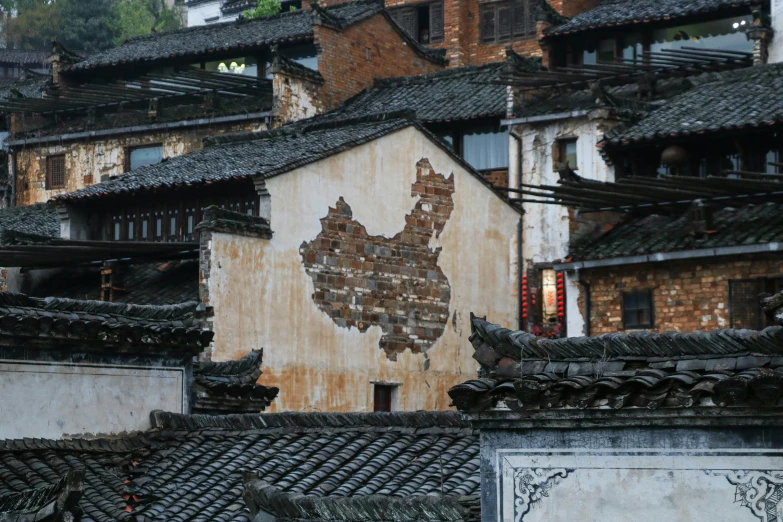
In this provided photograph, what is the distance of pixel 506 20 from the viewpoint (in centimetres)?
5341

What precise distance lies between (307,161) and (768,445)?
828 inches

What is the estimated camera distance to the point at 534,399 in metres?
12.8

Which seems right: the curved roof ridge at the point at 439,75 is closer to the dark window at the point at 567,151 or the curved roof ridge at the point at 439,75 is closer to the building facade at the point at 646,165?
the building facade at the point at 646,165

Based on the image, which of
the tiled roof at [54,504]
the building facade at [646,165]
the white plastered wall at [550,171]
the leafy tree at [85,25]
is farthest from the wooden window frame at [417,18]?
the tiled roof at [54,504]

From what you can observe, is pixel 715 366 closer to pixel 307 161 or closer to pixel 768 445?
pixel 768 445

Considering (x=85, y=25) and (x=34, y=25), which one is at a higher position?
(x=34, y=25)

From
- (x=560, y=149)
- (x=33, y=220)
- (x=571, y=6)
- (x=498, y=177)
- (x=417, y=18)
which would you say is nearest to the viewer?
(x=560, y=149)

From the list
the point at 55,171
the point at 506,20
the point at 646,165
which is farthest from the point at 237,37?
the point at 646,165

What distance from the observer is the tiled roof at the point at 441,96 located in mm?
40938

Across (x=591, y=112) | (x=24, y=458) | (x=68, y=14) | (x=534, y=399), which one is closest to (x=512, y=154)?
(x=591, y=112)

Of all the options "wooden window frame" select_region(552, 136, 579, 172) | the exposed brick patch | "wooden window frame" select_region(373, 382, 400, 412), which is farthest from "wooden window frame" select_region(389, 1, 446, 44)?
"wooden window frame" select_region(373, 382, 400, 412)

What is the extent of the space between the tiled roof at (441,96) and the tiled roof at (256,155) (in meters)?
5.17

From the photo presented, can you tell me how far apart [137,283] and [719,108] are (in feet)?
42.8

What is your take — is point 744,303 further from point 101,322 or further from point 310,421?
point 101,322
